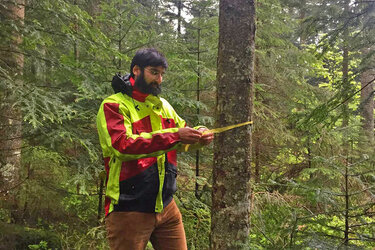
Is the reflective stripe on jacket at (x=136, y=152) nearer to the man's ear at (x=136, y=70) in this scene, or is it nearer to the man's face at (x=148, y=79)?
the man's face at (x=148, y=79)

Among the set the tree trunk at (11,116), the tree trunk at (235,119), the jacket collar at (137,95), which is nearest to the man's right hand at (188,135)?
the jacket collar at (137,95)

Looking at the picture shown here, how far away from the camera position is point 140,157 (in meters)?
2.21

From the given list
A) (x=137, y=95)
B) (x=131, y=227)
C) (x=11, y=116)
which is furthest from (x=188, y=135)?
(x=11, y=116)

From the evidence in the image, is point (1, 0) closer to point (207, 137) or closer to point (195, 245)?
point (207, 137)

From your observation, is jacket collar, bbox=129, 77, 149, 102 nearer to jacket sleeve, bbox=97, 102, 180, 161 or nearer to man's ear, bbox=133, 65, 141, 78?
man's ear, bbox=133, 65, 141, 78

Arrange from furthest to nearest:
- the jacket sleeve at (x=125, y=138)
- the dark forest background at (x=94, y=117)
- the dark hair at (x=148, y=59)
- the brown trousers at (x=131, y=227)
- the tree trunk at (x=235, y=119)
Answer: the dark forest background at (x=94, y=117), the tree trunk at (x=235, y=119), the dark hair at (x=148, y=59), the brown trousers at (x=131, y=227), the jacket sleeve at (x=125, y=138)

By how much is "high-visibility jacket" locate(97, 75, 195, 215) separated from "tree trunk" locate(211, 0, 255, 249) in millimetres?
617

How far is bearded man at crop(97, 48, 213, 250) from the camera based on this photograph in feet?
7.27

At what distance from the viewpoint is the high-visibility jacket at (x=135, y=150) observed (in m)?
2.18

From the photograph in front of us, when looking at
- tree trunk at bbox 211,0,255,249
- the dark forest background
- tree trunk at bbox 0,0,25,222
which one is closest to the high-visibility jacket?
tree trunk at bbox 211,0,255,249

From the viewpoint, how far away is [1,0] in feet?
14.3

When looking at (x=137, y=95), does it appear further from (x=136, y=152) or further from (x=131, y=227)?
(x=131, y=227)

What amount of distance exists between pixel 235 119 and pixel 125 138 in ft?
4.03

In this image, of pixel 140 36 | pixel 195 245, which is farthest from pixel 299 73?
pixel 195 245
